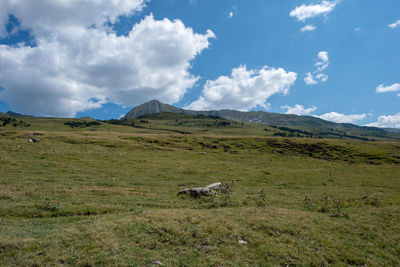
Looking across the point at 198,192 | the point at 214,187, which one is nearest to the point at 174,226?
the point at 198,192

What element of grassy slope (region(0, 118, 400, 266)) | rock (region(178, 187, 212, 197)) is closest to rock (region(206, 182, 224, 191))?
rock (region(178, 187, 212, 197))

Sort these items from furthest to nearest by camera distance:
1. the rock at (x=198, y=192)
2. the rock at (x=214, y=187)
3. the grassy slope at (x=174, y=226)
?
the rock at (x=214, y=187) < the rock at (x=198, y=192) < the grassy slope at (x=174, y=226)

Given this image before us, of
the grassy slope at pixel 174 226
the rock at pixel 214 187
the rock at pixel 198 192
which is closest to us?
the grassy slope at pixel 174 226

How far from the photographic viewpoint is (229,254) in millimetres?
11375

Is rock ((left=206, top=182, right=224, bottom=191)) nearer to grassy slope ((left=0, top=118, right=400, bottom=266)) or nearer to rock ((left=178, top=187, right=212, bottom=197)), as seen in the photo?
rock ((left=178, top=187, right=212, bottom=197))

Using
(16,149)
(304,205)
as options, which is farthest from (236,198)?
(16,149)

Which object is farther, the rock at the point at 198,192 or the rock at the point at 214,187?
the rock at the point at 214,187

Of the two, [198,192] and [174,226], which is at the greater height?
[174,226]

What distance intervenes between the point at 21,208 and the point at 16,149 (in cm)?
4239

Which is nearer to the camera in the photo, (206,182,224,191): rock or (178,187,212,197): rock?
(178,187,212,197): rock

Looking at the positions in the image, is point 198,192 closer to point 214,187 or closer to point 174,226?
point 214,187

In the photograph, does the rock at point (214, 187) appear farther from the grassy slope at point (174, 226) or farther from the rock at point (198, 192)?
the grassy slope at point (174, 226)

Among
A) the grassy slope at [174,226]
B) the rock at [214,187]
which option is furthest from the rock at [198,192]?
the rock at [214,187]

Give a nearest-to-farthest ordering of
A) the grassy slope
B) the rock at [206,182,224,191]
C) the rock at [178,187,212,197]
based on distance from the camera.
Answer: the grassy slope, the rock at [178,187,212,197], the rock at [206,182,224,191]
